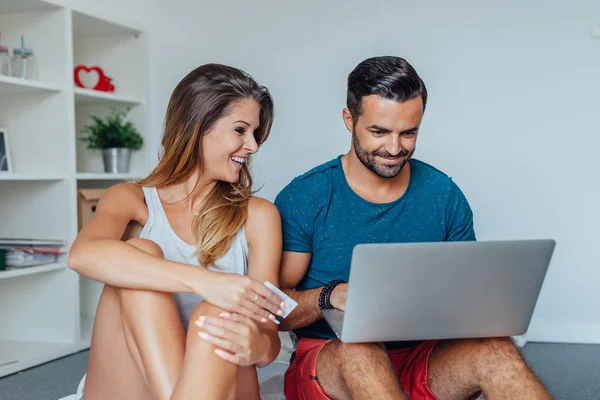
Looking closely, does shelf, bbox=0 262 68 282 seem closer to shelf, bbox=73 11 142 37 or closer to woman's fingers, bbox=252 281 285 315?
shelf, bbox=73 11 142 37

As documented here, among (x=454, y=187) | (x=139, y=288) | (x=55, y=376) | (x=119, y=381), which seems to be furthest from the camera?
(x=55, y=376)

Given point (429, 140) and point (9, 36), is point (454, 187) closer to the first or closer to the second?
point (429, 140)

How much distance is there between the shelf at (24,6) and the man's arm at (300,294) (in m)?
1.66

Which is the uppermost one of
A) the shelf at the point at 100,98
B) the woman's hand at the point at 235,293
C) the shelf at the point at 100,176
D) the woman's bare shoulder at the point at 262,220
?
the shelf at the point at 100,98

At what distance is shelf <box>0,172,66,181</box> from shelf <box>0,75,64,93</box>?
34 centimetres

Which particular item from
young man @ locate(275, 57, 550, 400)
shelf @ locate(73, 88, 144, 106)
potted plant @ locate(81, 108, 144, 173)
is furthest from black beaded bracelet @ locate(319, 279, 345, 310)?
potted plant @ locate(81, 108, 144, 173)

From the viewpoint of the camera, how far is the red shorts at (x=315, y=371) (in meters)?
1.51

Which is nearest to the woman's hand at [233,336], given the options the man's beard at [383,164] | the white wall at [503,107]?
the man's beard at [383,164]

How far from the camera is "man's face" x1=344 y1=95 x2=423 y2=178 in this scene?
166 cm

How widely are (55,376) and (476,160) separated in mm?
1930

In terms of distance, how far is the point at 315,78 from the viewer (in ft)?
10.4

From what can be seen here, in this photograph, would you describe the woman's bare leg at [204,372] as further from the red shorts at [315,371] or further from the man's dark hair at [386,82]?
the man's dark hair at [386,82]

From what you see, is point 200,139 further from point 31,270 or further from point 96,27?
point 96,27

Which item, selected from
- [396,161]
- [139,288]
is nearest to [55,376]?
[139,288]
